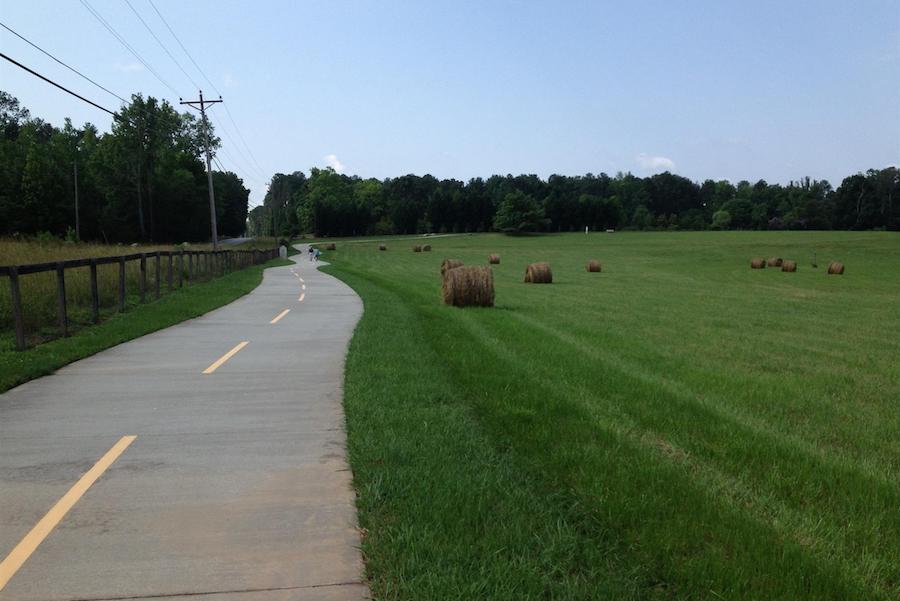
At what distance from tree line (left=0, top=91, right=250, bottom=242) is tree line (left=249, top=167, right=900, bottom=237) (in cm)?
2545

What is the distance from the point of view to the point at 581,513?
402 cm

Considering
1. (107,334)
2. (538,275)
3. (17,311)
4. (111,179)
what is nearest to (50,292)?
(107,334)

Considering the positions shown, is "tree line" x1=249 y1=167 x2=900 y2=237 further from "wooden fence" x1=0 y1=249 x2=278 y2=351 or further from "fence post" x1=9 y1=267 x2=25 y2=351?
"fence post" x1=9 y1=267 x2=25 y2=351

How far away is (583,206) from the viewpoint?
146 m

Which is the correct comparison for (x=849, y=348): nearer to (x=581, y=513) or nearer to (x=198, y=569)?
(x=581, y=513)

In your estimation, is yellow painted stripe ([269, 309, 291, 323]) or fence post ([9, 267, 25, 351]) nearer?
fence post ([9, 267, 25, 351])

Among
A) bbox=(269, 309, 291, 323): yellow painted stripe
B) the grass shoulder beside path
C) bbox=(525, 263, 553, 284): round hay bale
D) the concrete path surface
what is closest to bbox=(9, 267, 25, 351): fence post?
the grass shoulder beside path

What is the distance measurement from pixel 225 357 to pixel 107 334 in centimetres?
330

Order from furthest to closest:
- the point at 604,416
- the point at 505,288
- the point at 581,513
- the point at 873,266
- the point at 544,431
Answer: the point at 873,266
the point at 505,288
the point at 604,416
the point at 544,431
the point at 581,513

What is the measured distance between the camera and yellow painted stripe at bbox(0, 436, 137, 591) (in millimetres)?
3422

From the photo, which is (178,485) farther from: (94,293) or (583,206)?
(583,206)

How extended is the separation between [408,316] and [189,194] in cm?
8311

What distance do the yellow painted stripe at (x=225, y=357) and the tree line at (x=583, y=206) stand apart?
10780cm

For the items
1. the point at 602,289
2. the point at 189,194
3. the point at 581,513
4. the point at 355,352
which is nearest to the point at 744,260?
the point at 602,289
